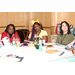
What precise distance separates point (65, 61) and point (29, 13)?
3943 mm

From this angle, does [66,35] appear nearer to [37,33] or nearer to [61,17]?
[37,33]

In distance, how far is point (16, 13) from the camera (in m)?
4.50

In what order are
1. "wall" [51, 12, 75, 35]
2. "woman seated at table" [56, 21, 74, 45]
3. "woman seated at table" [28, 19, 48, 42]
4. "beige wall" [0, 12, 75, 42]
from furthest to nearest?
"beige wall" [0, 12, 75, 42] < "wall" [51, 12, 75, 35] < "woman seated at table" [28, 19, 48, 42] < "woman seated at table" [56, 21, 74, 45]

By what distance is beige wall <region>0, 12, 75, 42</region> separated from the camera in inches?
169

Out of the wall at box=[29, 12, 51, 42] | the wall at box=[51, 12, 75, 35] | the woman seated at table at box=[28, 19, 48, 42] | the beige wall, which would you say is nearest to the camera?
the woman seated at table at box=[28, 19, 48, 42]

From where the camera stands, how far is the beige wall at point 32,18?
4.30 metres

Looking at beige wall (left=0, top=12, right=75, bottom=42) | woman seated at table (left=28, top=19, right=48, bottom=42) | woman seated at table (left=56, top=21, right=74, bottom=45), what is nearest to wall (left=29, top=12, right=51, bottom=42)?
beige wall (left=0, top=12, right=75, bottom=42)

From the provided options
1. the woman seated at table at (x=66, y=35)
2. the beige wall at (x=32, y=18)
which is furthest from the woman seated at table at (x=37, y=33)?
the beige wall at (x=32, y=18)

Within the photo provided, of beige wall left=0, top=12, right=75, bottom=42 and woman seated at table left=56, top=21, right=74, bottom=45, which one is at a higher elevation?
beige wall left=0, top=12, right=75, bottom=42

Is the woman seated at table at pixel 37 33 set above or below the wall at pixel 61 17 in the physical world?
below

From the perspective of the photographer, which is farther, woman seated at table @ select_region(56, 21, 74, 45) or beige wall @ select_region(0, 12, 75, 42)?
beige wall @ select_region(0, 12, 75, 42)

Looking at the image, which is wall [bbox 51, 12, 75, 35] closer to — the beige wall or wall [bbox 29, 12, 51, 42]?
the beige wall

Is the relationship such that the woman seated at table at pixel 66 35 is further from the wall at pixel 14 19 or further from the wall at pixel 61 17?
the wall at pixel 14 19

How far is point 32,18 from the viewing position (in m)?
4.72
